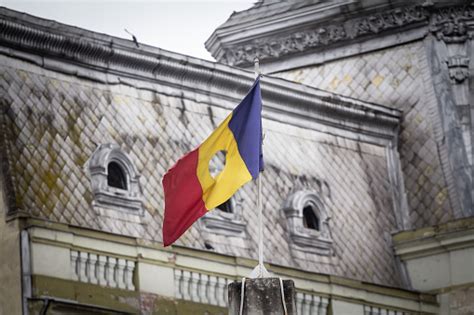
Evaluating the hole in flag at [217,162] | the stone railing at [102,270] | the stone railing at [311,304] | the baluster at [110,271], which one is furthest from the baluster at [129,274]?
the stone railing at [311,304]

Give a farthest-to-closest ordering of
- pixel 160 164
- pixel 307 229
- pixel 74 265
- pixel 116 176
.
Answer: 1. pixel 307 229
2. pixel 160 164
3. pixel 116 176
4. pixel 74 265

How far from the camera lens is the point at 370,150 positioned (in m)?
47.1

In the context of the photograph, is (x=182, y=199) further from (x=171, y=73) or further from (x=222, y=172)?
(x=171, y=73)

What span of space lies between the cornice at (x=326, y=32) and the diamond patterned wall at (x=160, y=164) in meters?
2.75

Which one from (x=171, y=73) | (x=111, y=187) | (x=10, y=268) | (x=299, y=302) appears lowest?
(x=10, y=268)

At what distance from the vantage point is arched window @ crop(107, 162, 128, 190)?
4006cm

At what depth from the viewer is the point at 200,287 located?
3975 centimetres

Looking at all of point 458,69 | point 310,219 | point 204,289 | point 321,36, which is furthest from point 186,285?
point 321,36

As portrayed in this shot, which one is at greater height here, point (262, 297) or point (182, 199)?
point (182, 199)

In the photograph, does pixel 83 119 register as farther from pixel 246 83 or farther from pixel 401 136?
pixel 401 136

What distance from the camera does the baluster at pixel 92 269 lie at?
37.8 m

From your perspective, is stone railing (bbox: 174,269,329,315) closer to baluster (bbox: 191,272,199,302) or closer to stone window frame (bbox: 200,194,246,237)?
baluster (bbox: 191,272,199,302)

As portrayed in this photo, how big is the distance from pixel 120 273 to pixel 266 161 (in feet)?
20.3

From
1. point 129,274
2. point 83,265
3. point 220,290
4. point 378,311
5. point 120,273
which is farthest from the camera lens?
point 378,311
